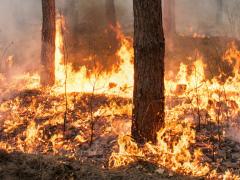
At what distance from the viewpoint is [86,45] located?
1816 cm

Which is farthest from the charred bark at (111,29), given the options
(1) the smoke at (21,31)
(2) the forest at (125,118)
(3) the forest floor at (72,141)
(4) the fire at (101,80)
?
(3) the forest floor at (72,141)

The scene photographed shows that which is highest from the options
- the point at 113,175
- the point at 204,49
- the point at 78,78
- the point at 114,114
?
the point at 204,49

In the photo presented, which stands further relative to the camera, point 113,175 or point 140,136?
point 140,136

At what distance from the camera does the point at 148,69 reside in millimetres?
6816

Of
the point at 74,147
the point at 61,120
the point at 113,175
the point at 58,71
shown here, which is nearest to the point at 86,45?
the point at 58,71

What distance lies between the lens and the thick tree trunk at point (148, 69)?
265 inches

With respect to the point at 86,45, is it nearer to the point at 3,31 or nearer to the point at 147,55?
the point at 3,31

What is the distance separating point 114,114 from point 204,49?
32.6ft

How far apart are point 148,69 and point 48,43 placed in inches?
254

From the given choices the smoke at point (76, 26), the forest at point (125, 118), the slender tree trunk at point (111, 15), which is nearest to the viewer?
the forest at point (125, 118)

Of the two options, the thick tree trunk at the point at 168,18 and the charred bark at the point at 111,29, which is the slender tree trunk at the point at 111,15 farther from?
the thick tree trunk at the point at 168,18

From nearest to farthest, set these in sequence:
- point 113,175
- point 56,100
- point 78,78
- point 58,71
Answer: point 113,175, point 56,100, point 78,78, point 58,71

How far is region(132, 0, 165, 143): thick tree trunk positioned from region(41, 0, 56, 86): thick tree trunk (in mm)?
6127

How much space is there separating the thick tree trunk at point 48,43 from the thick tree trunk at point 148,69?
6.13 m
